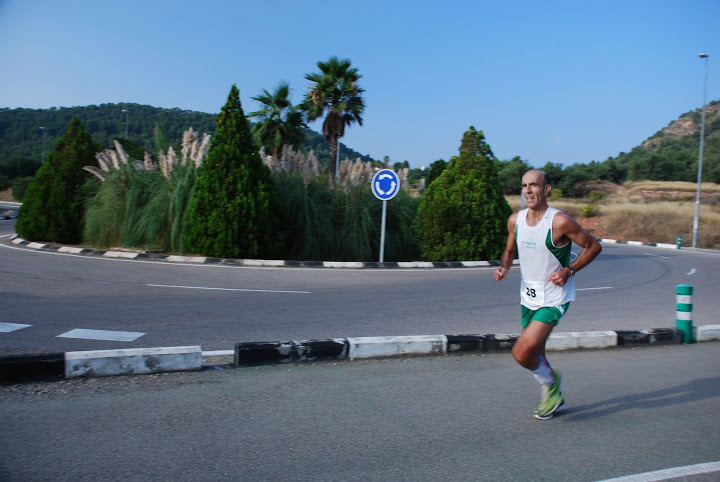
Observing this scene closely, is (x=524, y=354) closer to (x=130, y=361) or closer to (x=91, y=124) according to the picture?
(x=130, y=361)

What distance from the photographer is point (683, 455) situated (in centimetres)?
355

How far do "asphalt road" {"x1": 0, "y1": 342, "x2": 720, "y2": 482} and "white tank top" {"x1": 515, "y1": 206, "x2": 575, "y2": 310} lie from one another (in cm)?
88

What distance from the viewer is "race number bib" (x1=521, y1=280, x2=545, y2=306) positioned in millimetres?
4039

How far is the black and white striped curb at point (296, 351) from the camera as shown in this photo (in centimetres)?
463

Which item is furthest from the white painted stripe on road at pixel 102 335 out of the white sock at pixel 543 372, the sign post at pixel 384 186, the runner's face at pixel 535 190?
the sign post at pixel 384 186

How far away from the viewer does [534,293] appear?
409 centimetres

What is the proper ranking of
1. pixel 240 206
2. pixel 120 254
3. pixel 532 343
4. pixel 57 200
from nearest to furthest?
pixel 532 343, pixel 120 254, pixel 240 206, pixel 57 200

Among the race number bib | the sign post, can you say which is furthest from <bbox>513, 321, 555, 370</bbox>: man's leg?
the sign post

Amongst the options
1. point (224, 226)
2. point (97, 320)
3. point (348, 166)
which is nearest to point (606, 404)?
point (97, 320)

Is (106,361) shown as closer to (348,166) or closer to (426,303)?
(426,303)

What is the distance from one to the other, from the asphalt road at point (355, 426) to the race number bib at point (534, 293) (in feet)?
2.77

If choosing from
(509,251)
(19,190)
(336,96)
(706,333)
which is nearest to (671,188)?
(336,96)

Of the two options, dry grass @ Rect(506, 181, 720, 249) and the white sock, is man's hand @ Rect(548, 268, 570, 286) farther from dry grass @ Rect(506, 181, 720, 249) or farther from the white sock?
dry grass @ Rect(506, 181, 720, 249)

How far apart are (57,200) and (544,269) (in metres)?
15.6
